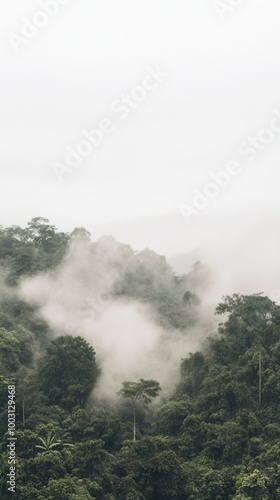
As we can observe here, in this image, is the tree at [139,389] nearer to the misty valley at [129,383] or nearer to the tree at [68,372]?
the misty valley at [129,383]

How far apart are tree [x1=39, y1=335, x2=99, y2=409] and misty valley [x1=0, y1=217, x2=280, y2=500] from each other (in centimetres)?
7

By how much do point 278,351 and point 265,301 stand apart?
15.6 feet

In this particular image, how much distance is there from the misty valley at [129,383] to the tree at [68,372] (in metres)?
0.07

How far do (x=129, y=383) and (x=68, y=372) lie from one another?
15.3 feet

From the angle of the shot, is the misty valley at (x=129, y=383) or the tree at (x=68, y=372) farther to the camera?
the tree at (x=68, y=372)

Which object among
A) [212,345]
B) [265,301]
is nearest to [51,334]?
[212,345]

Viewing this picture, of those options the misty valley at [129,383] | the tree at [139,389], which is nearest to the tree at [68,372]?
the misty valley at [129,383]

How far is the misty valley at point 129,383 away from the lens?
102 ft

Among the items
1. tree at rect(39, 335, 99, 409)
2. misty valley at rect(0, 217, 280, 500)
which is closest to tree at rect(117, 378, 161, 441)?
misty valley at rect(0, 217, 280, 500)

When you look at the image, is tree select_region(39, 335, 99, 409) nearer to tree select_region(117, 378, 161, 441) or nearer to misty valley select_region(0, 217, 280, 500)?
misty valley select_region(0, 217, 280, 500)

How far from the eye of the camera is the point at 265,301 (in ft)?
140

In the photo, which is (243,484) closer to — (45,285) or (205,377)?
(205,377)

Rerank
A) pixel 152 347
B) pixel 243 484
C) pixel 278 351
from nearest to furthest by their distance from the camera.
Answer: pixel 243 484 < pixel 278 351 < pixel 152 347

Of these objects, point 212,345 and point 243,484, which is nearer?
point 243,484
